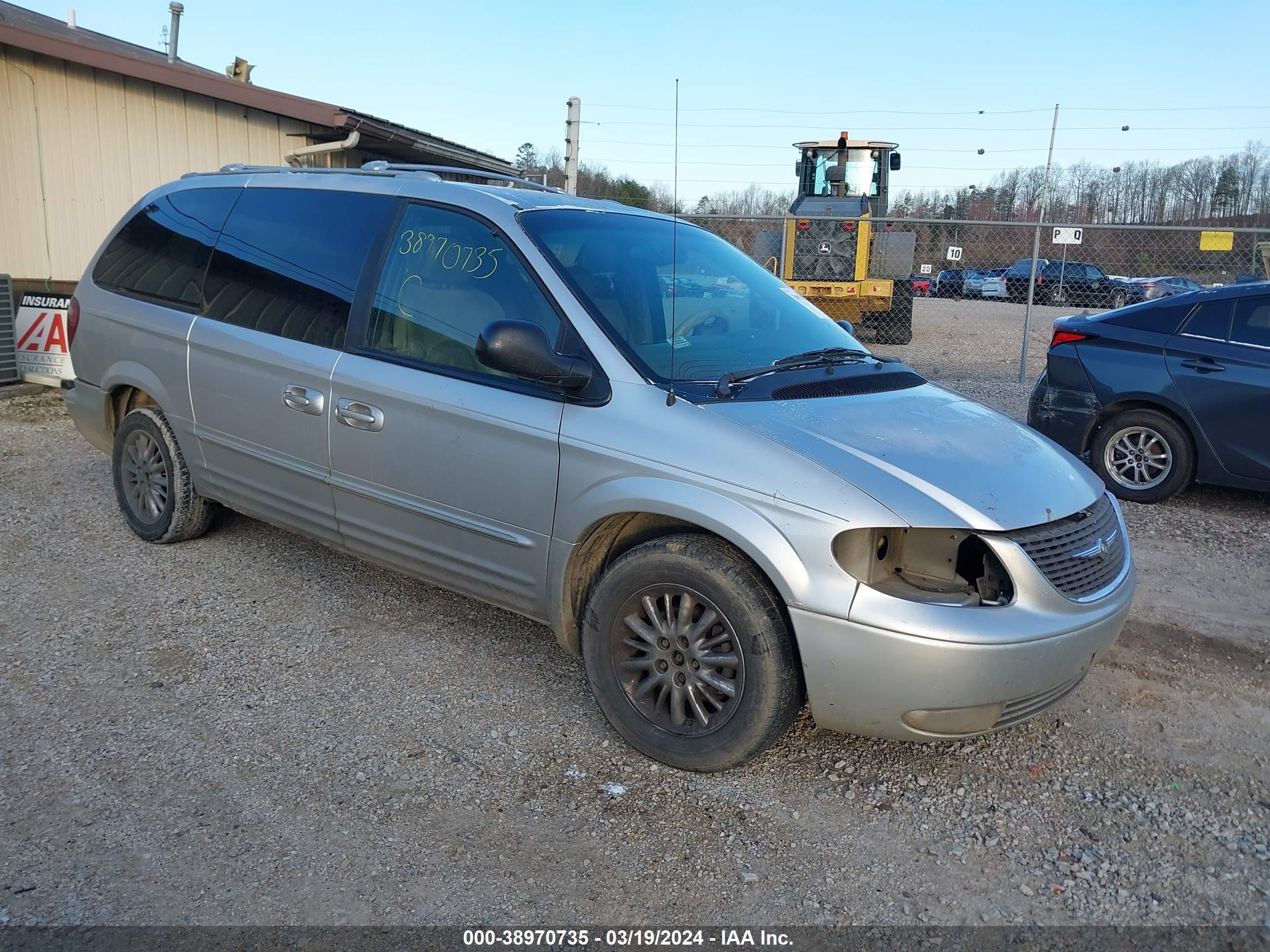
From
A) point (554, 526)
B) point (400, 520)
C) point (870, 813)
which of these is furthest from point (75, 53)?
point (870, 813)

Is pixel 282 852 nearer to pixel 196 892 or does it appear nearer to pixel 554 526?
pixel 196 892

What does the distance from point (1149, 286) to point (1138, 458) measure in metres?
13.7

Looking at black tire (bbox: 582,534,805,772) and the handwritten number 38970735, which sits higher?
the handwritten number 38970735

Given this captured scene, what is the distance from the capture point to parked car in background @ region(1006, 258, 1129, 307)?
18453mm

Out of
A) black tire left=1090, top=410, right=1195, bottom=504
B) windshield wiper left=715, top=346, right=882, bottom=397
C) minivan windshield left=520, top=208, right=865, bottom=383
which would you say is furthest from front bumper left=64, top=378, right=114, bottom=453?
black tire left=1090, top=410, right=1195, bottom=504

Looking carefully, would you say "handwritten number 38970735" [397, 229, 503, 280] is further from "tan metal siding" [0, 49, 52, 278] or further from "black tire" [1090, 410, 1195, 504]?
"tan metal siding" [0, 49, 52, 278]

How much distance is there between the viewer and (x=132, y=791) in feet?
10.2

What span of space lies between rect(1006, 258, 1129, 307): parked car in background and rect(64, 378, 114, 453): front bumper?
15.3 m

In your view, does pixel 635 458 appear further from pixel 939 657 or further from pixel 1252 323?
pixel 1252 323

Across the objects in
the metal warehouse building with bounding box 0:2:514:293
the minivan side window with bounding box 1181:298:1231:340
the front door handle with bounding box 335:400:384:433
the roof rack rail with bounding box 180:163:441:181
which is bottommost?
the front door handle with bounding box 335:400:384:433

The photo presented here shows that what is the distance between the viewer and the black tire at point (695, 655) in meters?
3.05

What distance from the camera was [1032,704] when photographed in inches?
122

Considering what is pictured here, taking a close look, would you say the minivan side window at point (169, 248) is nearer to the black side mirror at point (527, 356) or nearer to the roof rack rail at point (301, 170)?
the roof rack rail at point (301, 170)

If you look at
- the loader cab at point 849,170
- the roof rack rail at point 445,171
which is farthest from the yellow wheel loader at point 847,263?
the roof rack rail at point 445,171
